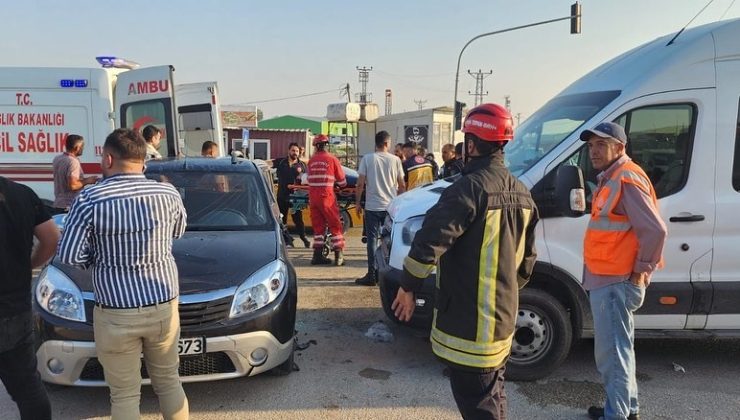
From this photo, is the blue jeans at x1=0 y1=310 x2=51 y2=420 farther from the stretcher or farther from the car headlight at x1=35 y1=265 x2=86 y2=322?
the stretcher

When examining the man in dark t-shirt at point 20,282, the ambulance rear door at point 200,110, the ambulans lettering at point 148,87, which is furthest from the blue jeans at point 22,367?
the ambulance rear door at point 200,110

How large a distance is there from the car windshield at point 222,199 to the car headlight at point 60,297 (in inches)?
45.3

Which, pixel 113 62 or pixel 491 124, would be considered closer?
pixel 491 124

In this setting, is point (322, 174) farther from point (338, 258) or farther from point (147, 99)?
point (147, 99)

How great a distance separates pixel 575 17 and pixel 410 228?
1627cm

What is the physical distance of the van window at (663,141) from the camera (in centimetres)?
387

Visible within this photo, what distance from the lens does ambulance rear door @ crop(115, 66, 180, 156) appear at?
8.42 m

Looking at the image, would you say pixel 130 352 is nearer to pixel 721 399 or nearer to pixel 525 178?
pixel 525 178

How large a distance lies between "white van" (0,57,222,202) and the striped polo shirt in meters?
6.30

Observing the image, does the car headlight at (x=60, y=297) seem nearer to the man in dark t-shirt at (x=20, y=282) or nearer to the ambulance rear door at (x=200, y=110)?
the man in dark t-shirt at (x=20, y=282)

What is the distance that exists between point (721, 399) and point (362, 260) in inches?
203

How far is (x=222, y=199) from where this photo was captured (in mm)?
4777

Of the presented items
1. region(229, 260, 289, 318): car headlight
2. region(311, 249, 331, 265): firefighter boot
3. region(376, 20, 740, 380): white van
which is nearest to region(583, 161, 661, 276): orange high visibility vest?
region(376, 20, 740, 380): white van

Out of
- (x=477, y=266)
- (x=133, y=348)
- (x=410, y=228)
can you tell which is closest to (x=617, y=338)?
(x=477, y=266)
